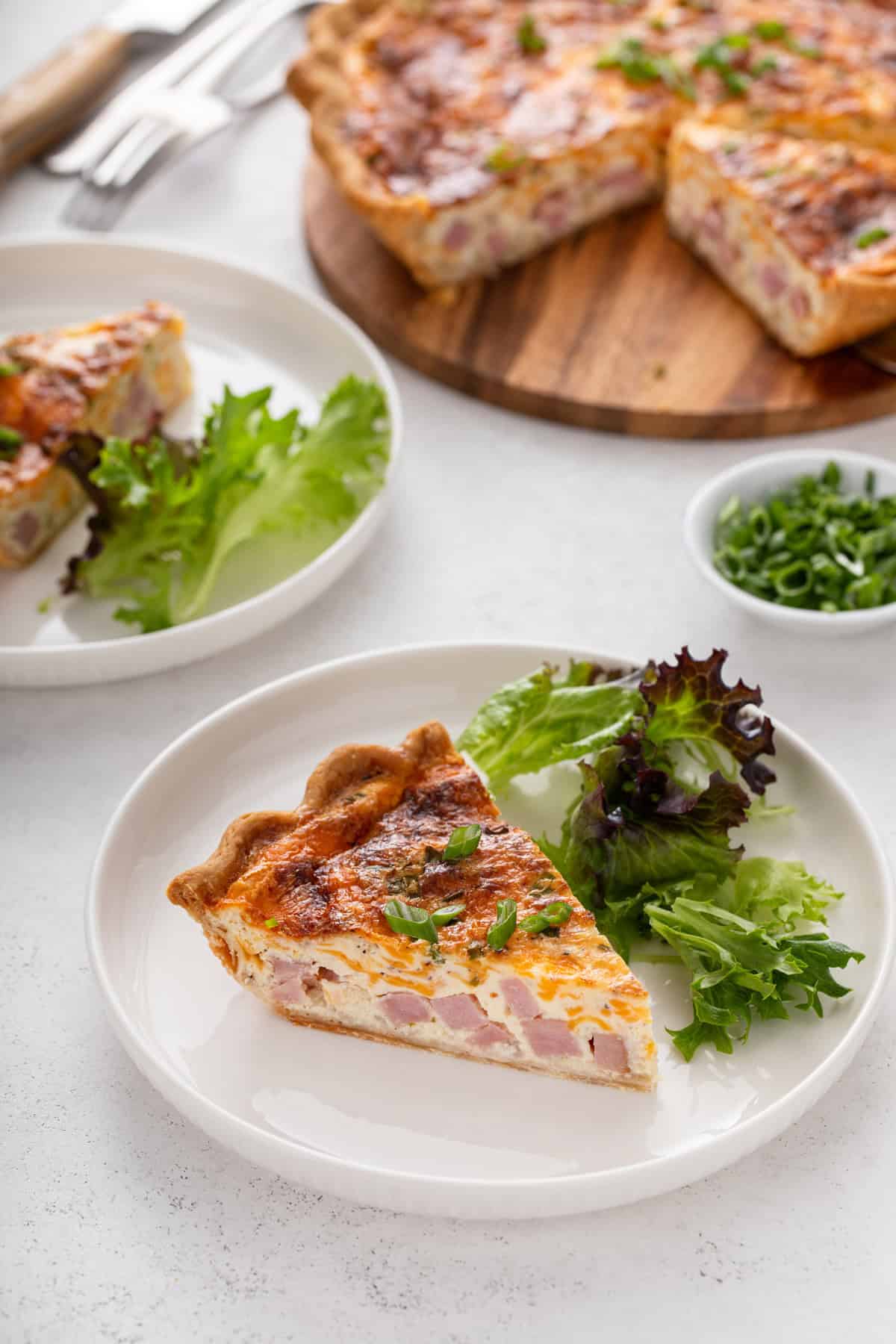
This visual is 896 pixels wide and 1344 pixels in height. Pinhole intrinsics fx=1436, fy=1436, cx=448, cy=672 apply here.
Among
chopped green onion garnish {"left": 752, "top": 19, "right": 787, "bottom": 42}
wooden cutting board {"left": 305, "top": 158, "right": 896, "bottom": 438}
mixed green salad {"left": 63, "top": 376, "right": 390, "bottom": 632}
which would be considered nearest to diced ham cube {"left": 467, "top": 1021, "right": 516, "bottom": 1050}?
mixed green salad {"left": 63, "top": 376, "right": 390, "bottom": 632}

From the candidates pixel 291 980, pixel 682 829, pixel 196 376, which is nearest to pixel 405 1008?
pixel 291 980

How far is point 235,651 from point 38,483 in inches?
32.0

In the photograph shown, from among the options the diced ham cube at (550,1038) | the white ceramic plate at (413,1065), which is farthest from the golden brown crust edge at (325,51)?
the diced ham cube at (550,1038)

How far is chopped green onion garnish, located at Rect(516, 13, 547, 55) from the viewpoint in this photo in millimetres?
5926

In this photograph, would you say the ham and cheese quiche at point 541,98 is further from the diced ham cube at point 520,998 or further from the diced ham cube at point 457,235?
the diced ham cube at point 520,998

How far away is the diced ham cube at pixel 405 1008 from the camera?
123 inches

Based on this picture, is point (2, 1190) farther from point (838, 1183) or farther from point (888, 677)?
point (888, 677)

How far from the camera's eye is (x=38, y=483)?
172 inches

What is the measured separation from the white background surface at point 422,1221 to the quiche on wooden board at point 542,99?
1171 millimetres

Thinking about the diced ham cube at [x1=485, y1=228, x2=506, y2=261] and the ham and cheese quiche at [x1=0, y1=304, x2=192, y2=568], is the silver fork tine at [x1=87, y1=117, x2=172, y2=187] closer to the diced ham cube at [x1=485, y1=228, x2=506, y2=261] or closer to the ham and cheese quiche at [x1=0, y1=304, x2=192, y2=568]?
the ham and cheese quiche at [x1=0, y1=304, x2=192, y2=568]

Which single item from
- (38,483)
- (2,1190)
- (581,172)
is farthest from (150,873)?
(581,172)

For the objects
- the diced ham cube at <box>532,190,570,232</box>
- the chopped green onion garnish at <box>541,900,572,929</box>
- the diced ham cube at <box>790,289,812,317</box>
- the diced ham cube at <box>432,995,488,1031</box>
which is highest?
the chopped green onion garnish at <box>541,900,572,929</box>

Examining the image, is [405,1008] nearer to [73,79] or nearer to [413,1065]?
[413,1065]

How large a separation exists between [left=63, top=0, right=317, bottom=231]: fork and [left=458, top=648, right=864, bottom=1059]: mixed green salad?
340cm
